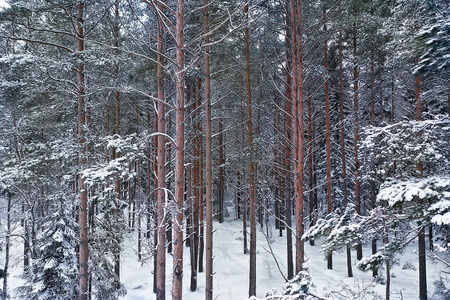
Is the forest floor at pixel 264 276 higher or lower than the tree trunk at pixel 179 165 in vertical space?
lower

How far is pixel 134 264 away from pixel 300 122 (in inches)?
627

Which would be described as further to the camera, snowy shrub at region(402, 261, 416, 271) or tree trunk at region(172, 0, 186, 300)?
snowy shrub at region(402, 261, 416, 271)

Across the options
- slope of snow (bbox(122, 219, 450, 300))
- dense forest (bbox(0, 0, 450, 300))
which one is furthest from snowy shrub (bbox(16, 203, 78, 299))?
slope of snow (bbox(122, 219, 450, 300))

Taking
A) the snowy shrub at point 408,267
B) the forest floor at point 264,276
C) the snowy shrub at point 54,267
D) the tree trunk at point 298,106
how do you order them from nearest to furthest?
the tree trunk at point 298,106, the snowy shrub at point 54,267, the forest floor at point 264,276, the snowy shrub at point 408,267

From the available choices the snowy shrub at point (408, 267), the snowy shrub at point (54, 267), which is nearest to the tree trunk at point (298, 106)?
the snowy shrub at point (54, 267)

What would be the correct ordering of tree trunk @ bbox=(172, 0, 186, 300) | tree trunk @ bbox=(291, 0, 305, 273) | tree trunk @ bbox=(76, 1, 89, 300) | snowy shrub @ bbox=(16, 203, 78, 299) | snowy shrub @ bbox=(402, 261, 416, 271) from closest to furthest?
tree trunk @ bbox=(172, 0, 186, 300) → tree trunk @ bbox=(291, 0, 305, 273) → tree trunk @ bbox=(76, 1, 89, 300) → snowy shrub @ bbox=(16, 203, 78, 299) → snowy shrub @ bbox=(402, 261, 416, 271)

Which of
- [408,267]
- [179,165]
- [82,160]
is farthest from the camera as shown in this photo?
[408,267]

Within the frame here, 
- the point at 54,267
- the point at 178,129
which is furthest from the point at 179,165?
the point at 54,267

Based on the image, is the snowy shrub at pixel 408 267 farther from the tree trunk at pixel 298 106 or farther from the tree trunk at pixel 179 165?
the tree trunk at pixel 179 165

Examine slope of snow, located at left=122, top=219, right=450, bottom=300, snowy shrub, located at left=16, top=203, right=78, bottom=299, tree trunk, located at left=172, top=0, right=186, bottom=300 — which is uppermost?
tree trunk, located at left=172, top=0, right=186, bottom=300

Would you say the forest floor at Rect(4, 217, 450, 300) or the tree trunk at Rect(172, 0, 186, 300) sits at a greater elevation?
the tree trunk at Rect(172, 0, 186, 300)

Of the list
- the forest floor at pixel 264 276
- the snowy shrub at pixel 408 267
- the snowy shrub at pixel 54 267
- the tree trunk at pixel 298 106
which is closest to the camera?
the tree trunk at pixel 298 106

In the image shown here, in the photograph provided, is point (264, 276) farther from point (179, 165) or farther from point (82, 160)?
point (179, 165)

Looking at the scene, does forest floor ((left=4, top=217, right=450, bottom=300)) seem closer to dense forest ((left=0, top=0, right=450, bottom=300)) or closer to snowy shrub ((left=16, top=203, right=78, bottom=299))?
dense forest ((left=0, top=0, right=450, bottom=300))
